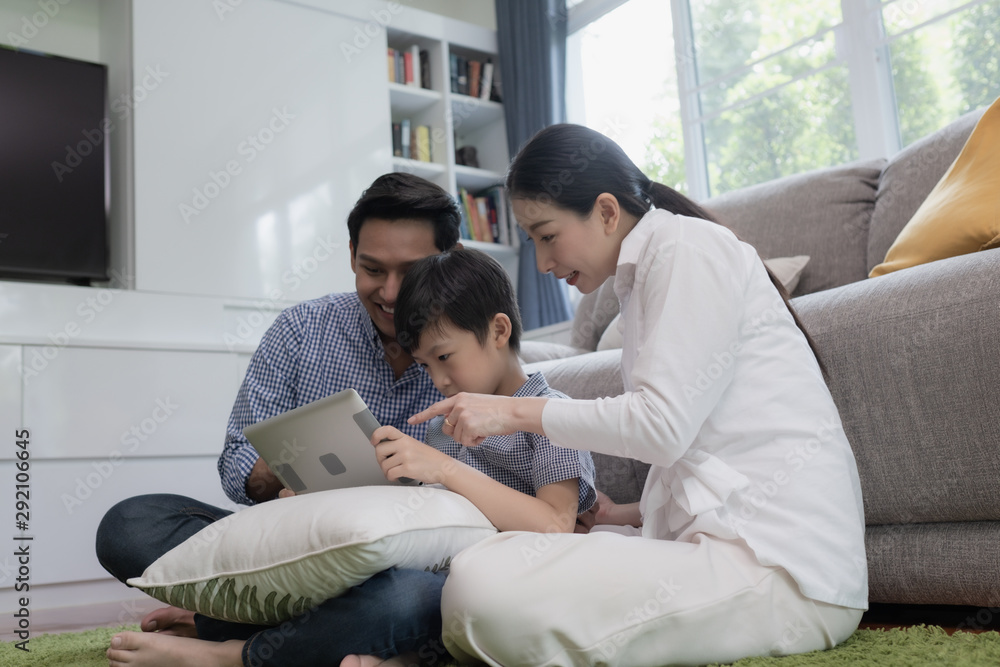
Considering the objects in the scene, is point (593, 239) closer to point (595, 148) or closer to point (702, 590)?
point (595, 148)

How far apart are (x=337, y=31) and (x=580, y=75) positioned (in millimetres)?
1106

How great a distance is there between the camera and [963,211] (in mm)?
1443

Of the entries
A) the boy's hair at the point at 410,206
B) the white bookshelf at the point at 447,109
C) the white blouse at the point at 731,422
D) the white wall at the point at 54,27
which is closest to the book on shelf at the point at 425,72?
the white bookshelf at the point at 447,109

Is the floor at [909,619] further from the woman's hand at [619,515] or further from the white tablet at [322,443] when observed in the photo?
the white tablet at [322,443]

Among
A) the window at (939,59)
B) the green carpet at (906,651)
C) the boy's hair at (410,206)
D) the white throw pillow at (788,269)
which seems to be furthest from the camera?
the window at (939,59)

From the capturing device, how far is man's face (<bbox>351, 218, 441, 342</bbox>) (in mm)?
1415

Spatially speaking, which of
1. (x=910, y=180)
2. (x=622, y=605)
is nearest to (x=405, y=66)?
(x=910, y=180)

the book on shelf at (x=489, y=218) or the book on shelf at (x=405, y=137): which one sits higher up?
the book on shelf at (x=405, y=137)

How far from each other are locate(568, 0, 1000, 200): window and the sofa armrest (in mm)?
1640

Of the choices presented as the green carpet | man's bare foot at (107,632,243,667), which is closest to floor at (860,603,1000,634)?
the green carpet

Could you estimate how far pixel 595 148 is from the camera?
1.16 m

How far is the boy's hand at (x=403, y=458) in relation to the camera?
3.45ft

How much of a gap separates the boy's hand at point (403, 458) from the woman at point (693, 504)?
68 mm

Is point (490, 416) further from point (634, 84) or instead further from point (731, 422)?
point (634, 84)
